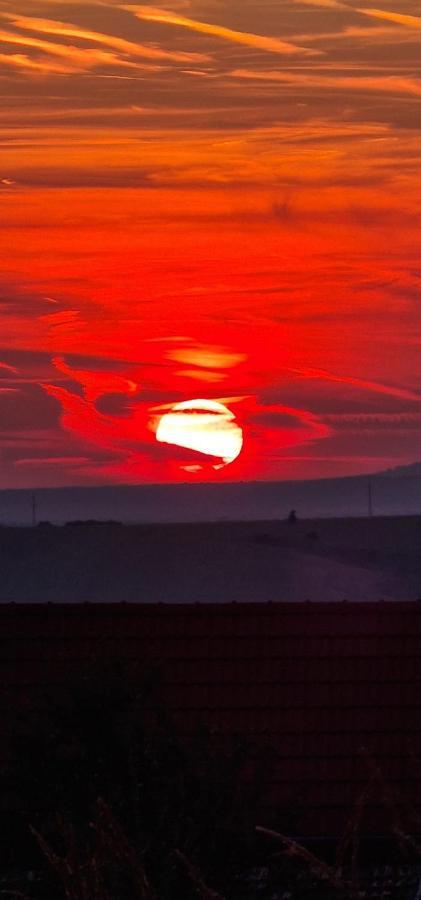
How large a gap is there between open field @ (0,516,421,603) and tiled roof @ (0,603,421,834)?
2253 inches

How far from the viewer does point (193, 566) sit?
102188 millimetres

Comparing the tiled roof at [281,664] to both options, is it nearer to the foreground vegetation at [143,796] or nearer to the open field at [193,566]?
the foreground vegetation at [143,796]

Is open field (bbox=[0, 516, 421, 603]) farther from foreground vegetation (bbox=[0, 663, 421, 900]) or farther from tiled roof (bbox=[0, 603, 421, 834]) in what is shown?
foreground vegetation (bbox=[0, 663, 421, 900])

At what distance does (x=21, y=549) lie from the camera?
114 meters

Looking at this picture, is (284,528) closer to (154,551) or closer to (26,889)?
(154,551)

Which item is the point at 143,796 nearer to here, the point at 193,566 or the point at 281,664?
the point at 281,664

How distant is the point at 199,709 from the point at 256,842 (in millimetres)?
8452

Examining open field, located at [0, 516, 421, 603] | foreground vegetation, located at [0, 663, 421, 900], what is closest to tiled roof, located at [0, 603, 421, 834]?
foreground vegetation, located at [0, 663, 421, 900]

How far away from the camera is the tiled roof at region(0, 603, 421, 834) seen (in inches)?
636

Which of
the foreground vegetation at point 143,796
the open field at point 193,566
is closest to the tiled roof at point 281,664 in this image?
the foreground vegetation at point 143,796

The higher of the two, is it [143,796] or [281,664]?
[143,796]

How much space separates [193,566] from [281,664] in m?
85.6

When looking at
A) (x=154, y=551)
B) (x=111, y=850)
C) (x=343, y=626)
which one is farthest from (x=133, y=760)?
(x=154, y=551)

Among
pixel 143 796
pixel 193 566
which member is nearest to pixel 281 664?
pixel 143 796
